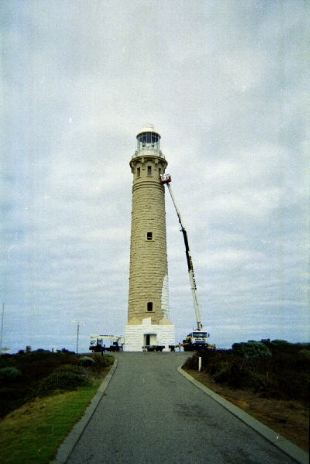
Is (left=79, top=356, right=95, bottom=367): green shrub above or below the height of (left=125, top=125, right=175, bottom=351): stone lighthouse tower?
below

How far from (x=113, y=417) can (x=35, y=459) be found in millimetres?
3501

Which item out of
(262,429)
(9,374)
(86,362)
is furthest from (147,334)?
(262,429)

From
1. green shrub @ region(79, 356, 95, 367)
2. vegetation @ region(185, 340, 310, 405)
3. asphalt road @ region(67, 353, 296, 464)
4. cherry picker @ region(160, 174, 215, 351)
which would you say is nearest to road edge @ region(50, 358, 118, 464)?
asphalt road @ region(67, 353, 296, 464)

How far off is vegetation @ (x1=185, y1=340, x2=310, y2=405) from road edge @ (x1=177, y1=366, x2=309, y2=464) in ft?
1.95

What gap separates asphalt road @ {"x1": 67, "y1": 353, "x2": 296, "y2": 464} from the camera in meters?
7.68

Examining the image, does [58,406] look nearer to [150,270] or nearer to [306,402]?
[306,402]

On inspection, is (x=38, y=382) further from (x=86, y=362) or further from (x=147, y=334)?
(x=147, y=334)

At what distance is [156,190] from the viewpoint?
145 ft

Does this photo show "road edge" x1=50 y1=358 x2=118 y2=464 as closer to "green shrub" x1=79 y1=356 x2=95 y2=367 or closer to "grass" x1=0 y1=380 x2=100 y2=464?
"grass" x1=0 y1=380 x2=100 y2=464

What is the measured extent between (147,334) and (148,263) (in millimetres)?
7345

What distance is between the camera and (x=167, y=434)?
9336 millimetres

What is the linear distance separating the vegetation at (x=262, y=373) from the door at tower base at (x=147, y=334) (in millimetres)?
16130

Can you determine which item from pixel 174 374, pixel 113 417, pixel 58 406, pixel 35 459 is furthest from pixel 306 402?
pixel 174 374

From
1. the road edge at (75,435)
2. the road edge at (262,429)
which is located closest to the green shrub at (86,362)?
the road edge at (262,429)
